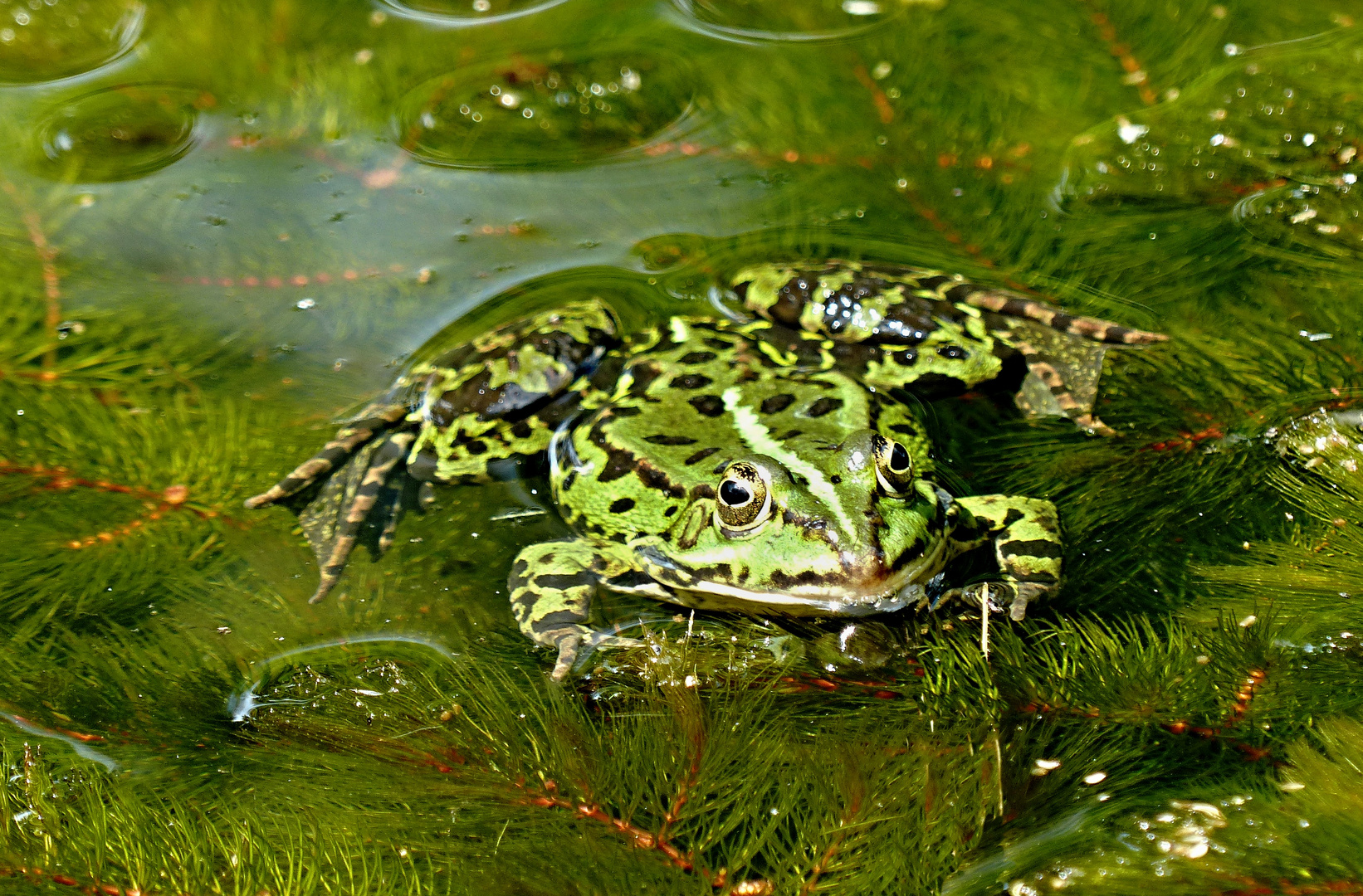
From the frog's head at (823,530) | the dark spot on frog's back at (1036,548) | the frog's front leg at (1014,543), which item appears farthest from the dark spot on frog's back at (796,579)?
the dark spot on frog's back at (1036,548)

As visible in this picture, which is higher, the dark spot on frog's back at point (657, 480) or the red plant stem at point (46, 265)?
the dark spot on frog's back at point (657, 480)

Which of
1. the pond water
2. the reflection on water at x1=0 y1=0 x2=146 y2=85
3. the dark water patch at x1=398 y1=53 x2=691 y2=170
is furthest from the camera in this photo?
the reflection on water at x1=0 y1=0 x2=146 y2=85

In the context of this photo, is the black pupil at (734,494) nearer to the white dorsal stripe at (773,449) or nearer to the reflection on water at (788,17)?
the white dorsal stripe at (773,449)

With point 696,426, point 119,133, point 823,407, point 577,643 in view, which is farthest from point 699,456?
point 119,133

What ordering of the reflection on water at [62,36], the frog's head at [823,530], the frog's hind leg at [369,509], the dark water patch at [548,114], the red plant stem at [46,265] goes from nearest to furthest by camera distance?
the frog's head at [823,530]
the frog's hind leg at [369,509]
the red plant stem at [46,265]
the dark water patch at [548,114]
the reflection on water at [62,36]

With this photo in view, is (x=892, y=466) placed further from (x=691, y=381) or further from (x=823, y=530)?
(x=691, y=381)

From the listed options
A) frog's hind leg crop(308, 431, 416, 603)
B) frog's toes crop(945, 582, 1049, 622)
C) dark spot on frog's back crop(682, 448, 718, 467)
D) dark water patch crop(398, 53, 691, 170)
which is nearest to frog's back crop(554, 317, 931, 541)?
dark spot on frog's back crop(682, 448, 718, 467)

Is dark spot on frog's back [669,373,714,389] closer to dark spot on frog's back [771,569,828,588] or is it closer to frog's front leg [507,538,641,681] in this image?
frog's front leg [507,538,641,681]
